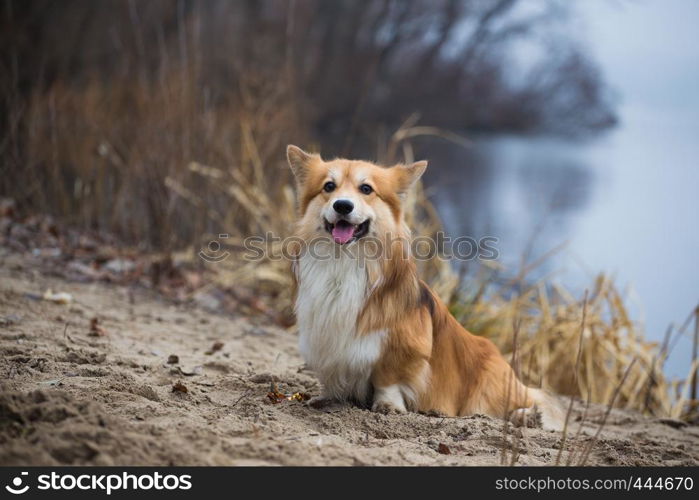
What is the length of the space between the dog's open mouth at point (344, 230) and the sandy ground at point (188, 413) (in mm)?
877

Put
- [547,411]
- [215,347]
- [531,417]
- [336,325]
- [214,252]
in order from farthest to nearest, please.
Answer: [214,252]
[215,347]
[547,411]
[531,417]
[336,325]

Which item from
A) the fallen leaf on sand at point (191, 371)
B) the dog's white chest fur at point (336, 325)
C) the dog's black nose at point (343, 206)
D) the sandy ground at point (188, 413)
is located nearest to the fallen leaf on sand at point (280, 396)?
the sandy ground at point (188, 413)

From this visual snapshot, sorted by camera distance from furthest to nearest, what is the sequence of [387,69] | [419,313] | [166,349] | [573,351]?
[387,69] < [573,351] < [166,349] < [419,313]

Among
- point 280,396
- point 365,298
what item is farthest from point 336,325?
point 280,396

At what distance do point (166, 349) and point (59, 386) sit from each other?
1384 mm

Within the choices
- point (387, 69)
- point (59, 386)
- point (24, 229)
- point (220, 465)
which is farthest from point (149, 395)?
point (387, 69)

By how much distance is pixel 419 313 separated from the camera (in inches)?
147

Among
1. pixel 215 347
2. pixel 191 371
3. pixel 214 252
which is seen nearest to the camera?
pixel 191 371

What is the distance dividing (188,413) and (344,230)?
3.74 ft

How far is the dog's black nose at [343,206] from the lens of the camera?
3461 millimetres

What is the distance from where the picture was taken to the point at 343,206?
3.46m

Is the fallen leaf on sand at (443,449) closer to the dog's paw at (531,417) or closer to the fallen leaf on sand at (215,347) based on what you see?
the dog's paw at (531,417)

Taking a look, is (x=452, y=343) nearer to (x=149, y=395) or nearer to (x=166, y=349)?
(x=149, y=395)
